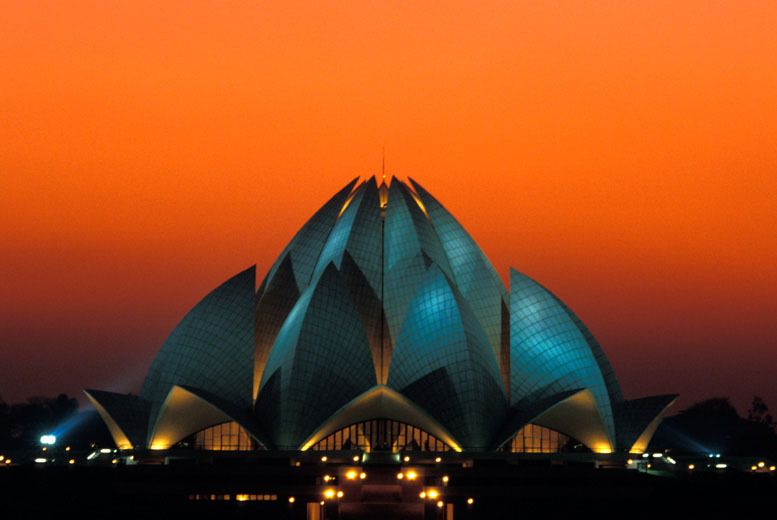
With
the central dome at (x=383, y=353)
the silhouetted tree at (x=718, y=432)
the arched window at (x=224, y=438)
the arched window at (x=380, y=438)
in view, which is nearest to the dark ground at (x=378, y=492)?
the central dome at (x=383, y=353)

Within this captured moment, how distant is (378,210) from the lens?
75.6 metres

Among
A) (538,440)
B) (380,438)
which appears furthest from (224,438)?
(538,440)

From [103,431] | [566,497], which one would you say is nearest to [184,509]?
[566,497]

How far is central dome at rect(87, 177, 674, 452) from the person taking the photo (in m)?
68.1

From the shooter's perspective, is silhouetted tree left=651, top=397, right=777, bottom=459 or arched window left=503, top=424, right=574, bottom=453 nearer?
arched window left=503, top=424, right=574, bottom=453

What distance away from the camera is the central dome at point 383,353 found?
68125 mm

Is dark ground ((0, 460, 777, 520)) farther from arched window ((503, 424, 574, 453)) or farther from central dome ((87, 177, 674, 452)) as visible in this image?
arched window ((503, 424, 574, 453))

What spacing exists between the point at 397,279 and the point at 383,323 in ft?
8.51

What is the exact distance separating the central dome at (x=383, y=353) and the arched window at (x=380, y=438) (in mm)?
151

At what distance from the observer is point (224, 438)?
71.4m

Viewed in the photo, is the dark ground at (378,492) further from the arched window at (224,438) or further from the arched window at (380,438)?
the arched window at (224,438)

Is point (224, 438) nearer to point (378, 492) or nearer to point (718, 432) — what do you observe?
point (378, 492)

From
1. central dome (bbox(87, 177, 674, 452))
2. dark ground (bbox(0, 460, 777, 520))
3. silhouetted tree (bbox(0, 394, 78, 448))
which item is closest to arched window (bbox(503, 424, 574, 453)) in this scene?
central dome (bbox(87, 177, 674, 452))

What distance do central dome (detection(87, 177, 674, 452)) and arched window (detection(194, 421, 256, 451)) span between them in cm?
67
